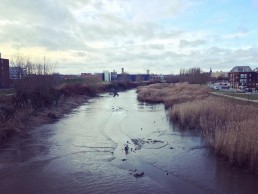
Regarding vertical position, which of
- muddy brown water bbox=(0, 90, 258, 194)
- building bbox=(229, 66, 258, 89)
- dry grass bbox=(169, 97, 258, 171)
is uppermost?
building bbox=(229, 66, 258, 89)

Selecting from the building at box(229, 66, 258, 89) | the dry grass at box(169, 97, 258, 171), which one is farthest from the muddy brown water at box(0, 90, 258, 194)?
the building at box(229, 66, 258, 89)

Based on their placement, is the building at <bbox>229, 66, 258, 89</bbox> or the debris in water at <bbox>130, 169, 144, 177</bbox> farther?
the building at <bbox>229, 66, 258, 89</bbox>

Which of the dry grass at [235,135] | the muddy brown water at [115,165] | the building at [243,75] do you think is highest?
the building at [243,75]

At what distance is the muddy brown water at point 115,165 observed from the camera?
1037 centimetres

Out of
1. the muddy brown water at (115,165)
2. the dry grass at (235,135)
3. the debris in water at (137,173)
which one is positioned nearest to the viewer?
the muddy brown water at (115,165)

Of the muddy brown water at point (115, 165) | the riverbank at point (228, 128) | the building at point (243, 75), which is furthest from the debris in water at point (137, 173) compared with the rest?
the building at point (243, 75)

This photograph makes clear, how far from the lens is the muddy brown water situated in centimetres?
1037

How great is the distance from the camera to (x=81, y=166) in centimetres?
1253

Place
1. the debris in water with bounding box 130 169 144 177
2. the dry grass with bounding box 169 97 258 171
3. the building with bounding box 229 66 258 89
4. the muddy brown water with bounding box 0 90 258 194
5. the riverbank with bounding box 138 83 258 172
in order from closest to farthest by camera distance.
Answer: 1. the muddy brown water with bounding box 0 90 258 194
2. the debris in water with bounding box 130 169 144 177
3. the dry grass with bounding box 169 97 258 171
4. the riverbank with bounding box 138 83 258 172
5. the building with bounding box 229 66 258 89

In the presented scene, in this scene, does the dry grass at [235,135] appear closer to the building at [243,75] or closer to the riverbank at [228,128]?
the riverbank at [228,128]

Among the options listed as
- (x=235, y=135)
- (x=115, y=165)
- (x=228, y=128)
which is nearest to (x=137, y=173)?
(x=115, y=165)

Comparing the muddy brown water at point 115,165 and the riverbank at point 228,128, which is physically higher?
the riverbank at point 228,128

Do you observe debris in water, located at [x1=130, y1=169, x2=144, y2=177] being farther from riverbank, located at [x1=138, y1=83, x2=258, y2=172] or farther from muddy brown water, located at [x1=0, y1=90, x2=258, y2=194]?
riverbank, located at [x1=138, y1=83, x2=258, y2=172]

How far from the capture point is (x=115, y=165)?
12.6 meters
